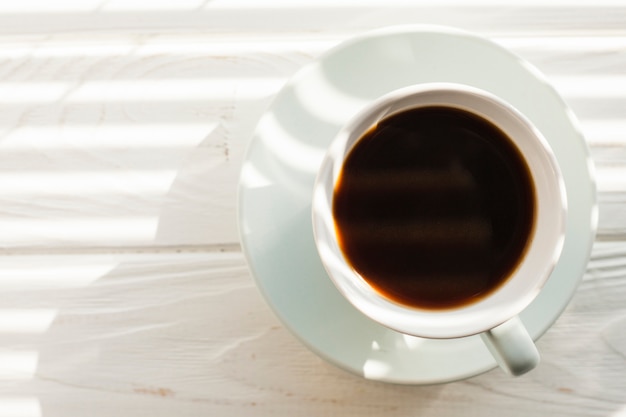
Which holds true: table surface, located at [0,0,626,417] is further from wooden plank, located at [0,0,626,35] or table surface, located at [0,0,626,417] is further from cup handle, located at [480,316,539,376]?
cup handle, located at [480,316,539,376]

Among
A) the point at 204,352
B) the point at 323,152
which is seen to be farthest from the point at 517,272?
the point at 204,352

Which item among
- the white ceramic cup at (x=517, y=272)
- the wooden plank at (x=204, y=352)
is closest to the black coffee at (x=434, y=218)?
the white ceramic cup at (x=517, y=272)

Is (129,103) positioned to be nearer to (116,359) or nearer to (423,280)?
(116,359)

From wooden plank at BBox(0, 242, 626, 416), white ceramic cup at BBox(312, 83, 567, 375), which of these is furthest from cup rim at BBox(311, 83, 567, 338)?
wooden plank at BBox(0, 242, 626, 416)

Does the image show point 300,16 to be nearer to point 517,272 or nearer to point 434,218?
point 434,218

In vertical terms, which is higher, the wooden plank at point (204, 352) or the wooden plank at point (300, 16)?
the wooden plank at point (300, 16)

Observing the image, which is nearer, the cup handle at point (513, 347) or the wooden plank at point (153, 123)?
the cup handle at point (513, 347)

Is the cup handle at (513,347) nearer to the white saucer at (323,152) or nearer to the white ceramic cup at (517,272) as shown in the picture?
the white ceramic cup at (517,272)
